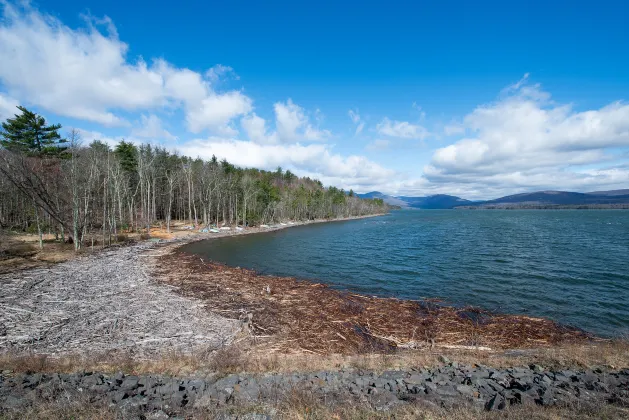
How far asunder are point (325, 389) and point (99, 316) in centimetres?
1193

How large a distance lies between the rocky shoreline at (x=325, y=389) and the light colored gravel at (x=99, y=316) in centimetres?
312

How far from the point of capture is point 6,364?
8.09 meters

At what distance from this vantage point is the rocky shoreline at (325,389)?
21.8ft

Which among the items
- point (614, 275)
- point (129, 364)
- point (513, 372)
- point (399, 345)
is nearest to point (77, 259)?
point (129, 364)

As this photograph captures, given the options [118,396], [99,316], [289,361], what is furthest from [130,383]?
[99,316]

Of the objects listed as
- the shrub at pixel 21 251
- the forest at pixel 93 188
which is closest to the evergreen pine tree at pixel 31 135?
the forest at pixel 93 188

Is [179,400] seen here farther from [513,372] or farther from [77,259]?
[77,259]

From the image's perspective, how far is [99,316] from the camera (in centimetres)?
1331

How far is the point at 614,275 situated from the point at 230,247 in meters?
42.0

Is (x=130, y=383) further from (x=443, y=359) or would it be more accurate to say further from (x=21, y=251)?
(x=21, y=251)

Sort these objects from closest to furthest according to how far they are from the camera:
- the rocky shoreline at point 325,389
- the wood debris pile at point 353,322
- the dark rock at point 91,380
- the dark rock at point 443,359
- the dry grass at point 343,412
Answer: the dry grass at point 343,412 < the rocky shoreline at point 325,389 < the dark rock at point 91,380 < the dark rock at point 443,359 < the wood debris pile at point 353,322

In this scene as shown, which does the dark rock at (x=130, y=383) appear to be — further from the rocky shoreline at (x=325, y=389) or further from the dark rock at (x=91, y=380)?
the dark rock at (x=91, y=380)

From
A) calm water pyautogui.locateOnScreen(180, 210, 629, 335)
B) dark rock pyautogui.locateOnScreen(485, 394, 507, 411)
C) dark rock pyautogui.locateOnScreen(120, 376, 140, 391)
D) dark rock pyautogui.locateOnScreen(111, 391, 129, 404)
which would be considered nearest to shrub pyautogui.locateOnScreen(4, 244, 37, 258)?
calm water pyautogui.locateOnScreen(180, 210, 629, 335)

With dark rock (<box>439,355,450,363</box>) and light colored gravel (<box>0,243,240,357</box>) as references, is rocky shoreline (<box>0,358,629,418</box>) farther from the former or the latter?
light colored gravel (<box>0,243,240,357</box>)
